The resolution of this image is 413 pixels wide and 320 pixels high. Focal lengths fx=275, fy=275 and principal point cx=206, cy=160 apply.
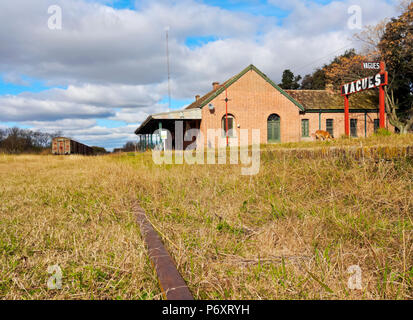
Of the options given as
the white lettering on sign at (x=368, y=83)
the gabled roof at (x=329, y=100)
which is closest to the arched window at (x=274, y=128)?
the gabled roof at (x=329, y=100)

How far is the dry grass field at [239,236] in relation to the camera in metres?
1.71

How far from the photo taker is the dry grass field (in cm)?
171

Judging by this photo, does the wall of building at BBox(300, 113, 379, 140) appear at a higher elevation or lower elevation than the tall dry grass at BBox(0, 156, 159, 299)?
higher

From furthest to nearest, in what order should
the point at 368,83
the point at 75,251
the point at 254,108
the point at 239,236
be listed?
1. the point at 254,108
2. the point at 368,83
3. the point at 239,236
4. the point at 75,251

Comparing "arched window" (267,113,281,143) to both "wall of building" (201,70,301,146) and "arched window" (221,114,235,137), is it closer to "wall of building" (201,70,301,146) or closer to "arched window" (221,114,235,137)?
"wall of building" (201,70,301,146)

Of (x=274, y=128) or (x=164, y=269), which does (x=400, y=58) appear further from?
(x=164, y=269)

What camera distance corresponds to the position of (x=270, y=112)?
21.8 metres

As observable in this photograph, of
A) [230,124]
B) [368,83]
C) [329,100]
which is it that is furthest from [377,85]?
[329,100]

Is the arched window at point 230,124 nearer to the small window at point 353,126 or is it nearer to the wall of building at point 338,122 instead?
the wall of building at point 338,122

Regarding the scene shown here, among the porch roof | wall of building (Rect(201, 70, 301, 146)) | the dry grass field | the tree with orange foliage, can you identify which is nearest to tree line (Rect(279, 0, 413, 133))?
the tree with orange foliage

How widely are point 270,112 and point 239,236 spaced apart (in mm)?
20285

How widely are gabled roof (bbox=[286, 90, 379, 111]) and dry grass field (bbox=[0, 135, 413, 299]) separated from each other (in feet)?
68.5

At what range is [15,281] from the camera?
1.71 m
